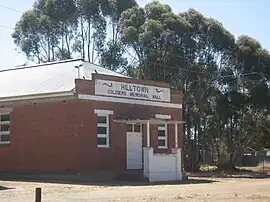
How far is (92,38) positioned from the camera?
185 feet

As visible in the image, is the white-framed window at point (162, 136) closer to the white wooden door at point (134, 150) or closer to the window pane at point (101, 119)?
the white wooden door at point (134, 150)

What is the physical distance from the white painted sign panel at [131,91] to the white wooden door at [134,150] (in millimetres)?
2225

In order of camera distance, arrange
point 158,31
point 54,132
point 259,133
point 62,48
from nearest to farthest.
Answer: point 54,132, point 158,31, point 259,133, point 62,48

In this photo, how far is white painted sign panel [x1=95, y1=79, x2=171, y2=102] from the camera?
31647mm

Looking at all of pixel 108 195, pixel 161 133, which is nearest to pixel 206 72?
pixel 161 133

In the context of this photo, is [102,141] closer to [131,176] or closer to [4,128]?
[131,176]

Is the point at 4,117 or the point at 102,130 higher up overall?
the point at 4,117

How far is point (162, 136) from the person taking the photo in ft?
120

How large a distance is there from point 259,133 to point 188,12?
11706 mm

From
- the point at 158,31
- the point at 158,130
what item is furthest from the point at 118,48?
the point at 158,130

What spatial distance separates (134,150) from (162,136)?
3411 millimetres

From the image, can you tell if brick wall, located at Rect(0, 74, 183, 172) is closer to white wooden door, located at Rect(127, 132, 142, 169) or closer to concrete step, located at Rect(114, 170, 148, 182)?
white wooden door, located at Rect(127, 132, 142, 169)

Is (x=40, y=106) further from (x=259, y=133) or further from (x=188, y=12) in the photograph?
(x=259, y=133)

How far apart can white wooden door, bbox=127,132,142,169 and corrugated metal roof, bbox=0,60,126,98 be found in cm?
387
